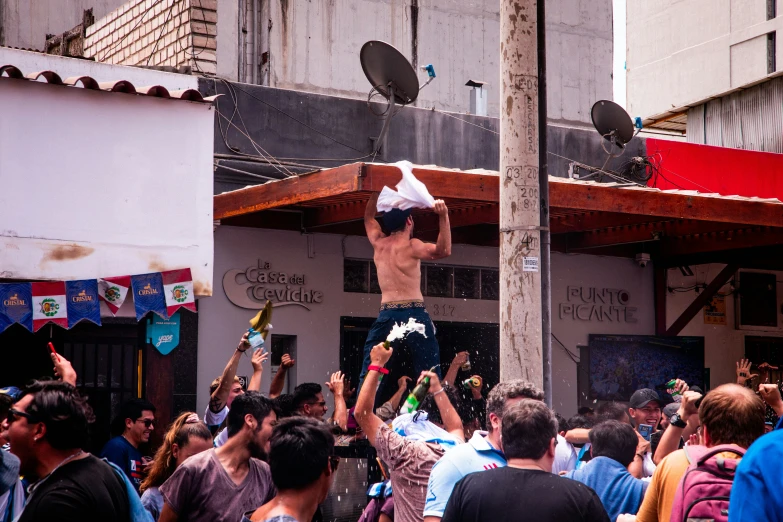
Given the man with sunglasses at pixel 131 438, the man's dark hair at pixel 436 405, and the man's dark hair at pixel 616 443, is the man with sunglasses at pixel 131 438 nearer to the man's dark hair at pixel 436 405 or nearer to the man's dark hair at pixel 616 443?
the man's dark hair at pixel 436 405

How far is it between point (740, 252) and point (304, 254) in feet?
19.3

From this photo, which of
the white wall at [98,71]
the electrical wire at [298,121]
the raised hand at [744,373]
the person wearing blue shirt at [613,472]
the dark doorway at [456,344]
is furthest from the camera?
the dark doorway at [456,344]

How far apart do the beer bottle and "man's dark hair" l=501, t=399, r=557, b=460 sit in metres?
1.44

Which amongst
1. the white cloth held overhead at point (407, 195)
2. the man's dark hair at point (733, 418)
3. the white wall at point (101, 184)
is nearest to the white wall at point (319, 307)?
the white wall at point (101, 184)

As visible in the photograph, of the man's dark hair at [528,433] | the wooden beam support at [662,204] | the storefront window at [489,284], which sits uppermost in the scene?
the wooden beam support at [662,204]

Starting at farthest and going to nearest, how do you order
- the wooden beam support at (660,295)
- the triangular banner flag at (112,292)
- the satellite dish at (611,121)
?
the wooden beam support at (660,295) → the satellite dish at (611,121) → the triangular banner flag at (112,292)

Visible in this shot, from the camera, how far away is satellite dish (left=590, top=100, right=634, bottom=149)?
1474 centimetres

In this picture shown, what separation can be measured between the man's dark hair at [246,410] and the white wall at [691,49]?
709 inches

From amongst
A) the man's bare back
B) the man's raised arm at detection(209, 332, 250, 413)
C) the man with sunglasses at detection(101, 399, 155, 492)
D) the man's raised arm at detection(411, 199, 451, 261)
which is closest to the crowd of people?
the man's raised arm at detection(209, 332, 250, 413)

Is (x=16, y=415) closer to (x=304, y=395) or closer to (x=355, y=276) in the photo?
(x=304, y=395)

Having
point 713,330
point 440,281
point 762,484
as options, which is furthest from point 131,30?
point 762,484

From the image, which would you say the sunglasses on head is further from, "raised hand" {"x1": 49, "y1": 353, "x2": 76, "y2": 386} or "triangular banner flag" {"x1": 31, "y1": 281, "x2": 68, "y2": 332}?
"triangular banner flag" {"x1": 31, "y1": 281, "x2": 68, "y2": 332}

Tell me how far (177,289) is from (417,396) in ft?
16.2

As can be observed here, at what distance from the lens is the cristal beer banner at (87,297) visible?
941cm
